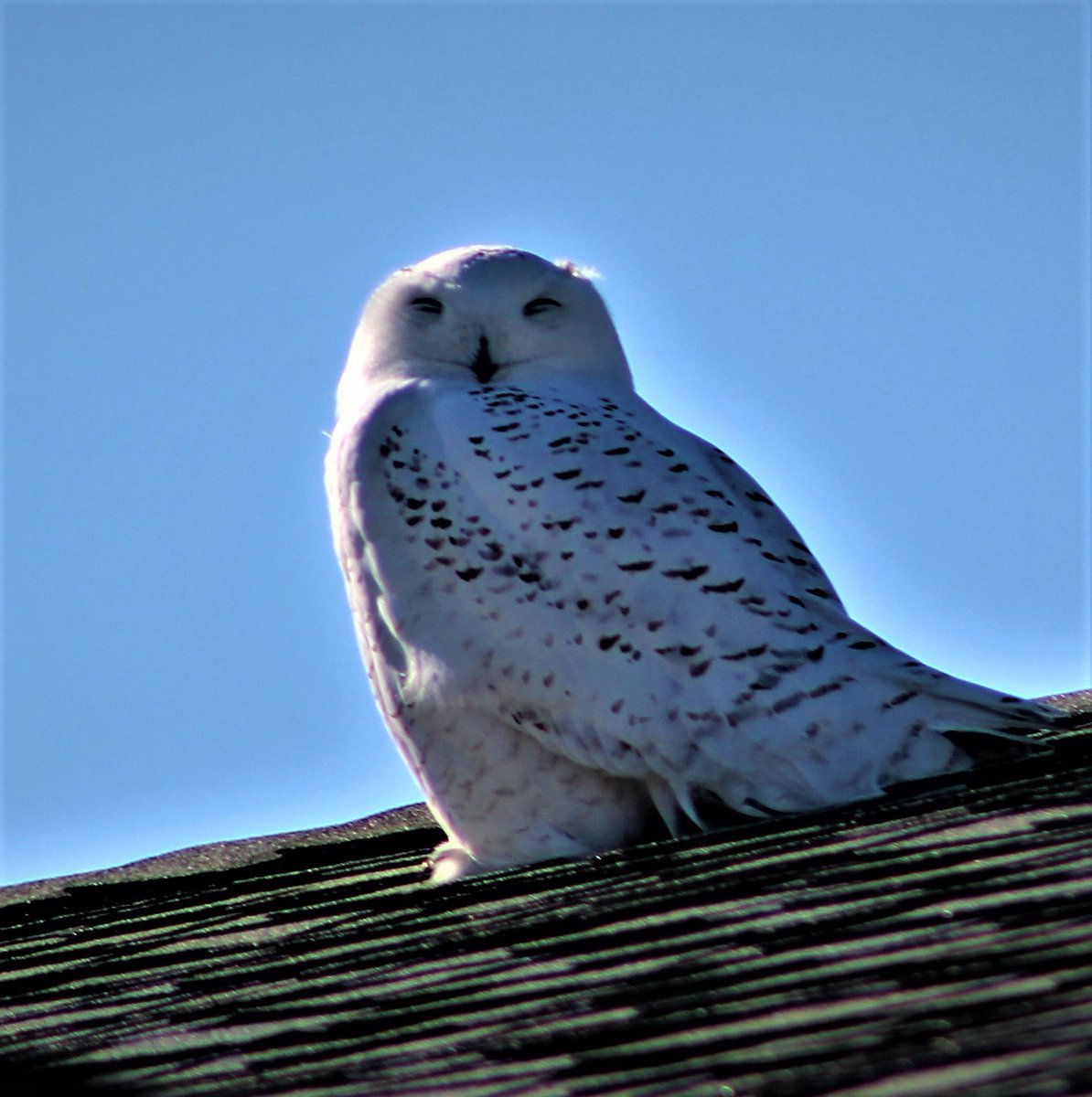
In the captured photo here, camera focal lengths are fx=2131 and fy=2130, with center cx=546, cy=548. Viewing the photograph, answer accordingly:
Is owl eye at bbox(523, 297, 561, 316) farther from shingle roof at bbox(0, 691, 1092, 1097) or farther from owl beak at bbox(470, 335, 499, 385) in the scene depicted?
shingle roof at bbox(0, 691, 1092, 1097)

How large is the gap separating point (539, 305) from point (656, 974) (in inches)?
106

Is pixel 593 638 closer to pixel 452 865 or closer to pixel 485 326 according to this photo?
pixel 452 865

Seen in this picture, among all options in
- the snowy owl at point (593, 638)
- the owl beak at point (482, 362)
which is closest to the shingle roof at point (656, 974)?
the snowy owl at point (593, 638)

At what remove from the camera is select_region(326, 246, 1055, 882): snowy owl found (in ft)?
14.3

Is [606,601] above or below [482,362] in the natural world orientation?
below

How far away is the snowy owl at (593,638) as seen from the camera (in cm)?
435

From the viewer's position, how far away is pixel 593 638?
4539 millimetres

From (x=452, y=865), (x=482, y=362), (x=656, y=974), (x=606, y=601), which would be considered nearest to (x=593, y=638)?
(x=606, y=601)

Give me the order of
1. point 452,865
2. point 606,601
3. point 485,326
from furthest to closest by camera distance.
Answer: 1. point 485,326
2. point 452,865
3. point 606,601

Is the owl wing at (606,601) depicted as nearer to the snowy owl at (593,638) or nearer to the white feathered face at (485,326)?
the snowy owl at (593,638)

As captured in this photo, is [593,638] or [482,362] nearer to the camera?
[593,638]

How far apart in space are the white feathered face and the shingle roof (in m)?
1.34

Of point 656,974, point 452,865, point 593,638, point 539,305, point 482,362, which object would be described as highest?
point 539,305

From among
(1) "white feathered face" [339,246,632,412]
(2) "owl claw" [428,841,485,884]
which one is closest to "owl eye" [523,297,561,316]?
(1) "white feathered face" [339,246,632,412]
